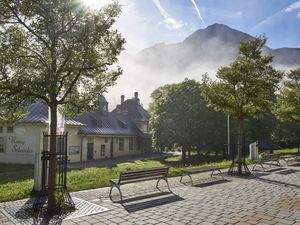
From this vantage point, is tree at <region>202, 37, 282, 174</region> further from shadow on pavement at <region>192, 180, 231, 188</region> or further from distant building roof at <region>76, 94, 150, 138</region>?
distant building roof at <region>76, 94, 150, 138</region>

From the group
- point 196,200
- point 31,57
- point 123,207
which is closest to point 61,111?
point 31,57

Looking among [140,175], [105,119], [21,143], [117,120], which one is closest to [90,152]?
[105,119]

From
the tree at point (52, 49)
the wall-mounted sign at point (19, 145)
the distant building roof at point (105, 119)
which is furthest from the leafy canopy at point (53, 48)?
the wall-mounted sign at point (19, 145)

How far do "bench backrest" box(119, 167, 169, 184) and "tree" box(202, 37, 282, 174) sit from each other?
20.5ft

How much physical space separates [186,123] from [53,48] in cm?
3358

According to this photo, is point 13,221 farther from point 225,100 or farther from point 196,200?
point 225,100

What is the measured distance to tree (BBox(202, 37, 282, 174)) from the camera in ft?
56.2

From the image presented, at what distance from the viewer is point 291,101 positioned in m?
27.9

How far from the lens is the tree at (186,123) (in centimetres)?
4181

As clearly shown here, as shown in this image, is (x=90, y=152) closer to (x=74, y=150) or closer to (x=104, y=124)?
(x=74, y=150)

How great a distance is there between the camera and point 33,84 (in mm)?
8734

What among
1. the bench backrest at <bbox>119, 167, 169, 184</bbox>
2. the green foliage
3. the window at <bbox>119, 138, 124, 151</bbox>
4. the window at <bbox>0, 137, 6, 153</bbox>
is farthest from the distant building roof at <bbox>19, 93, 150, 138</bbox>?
the bench backrest at <bbox>119, 167, 169, 184</bbox>

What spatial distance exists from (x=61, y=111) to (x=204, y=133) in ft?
105

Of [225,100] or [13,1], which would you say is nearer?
[13,1]
